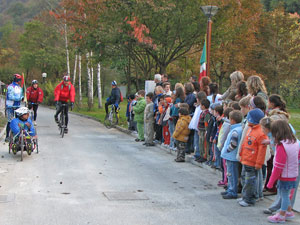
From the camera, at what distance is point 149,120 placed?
14430mm

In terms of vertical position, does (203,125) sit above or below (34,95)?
below

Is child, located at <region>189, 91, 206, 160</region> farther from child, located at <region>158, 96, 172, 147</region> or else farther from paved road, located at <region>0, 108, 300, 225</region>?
child, located at <region>158, 96, 172, 147</region>

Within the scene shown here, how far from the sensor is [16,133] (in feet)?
36.2

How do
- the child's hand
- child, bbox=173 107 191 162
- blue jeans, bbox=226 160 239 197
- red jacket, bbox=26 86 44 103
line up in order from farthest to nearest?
red jacket, bbox=26 86 44 103
child, bbox=173 107 191 162
blue jeans, bbox=226 160 239 197
the child's hand

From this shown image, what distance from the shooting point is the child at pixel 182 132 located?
37.0ft

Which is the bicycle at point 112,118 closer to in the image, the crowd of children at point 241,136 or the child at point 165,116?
the crowd of children at point 241,136

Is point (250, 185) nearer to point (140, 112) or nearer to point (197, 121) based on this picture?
point (197, 121)

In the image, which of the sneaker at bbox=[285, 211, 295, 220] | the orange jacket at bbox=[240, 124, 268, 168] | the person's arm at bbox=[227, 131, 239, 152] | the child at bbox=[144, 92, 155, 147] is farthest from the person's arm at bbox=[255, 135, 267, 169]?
the child at bbox=[144, 92, 155, 147]

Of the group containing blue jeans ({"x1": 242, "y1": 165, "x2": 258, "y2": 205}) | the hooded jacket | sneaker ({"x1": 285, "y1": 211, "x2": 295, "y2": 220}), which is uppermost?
the hooded jacket

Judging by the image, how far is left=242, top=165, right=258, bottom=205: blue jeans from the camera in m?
7.23

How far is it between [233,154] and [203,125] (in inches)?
111

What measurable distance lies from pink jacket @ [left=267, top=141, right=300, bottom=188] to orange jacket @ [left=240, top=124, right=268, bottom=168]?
0.79 meters

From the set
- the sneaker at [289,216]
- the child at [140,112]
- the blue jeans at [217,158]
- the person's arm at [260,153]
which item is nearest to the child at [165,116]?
the child at [140,112]

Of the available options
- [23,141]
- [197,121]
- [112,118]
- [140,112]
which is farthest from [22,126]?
[112,118]
